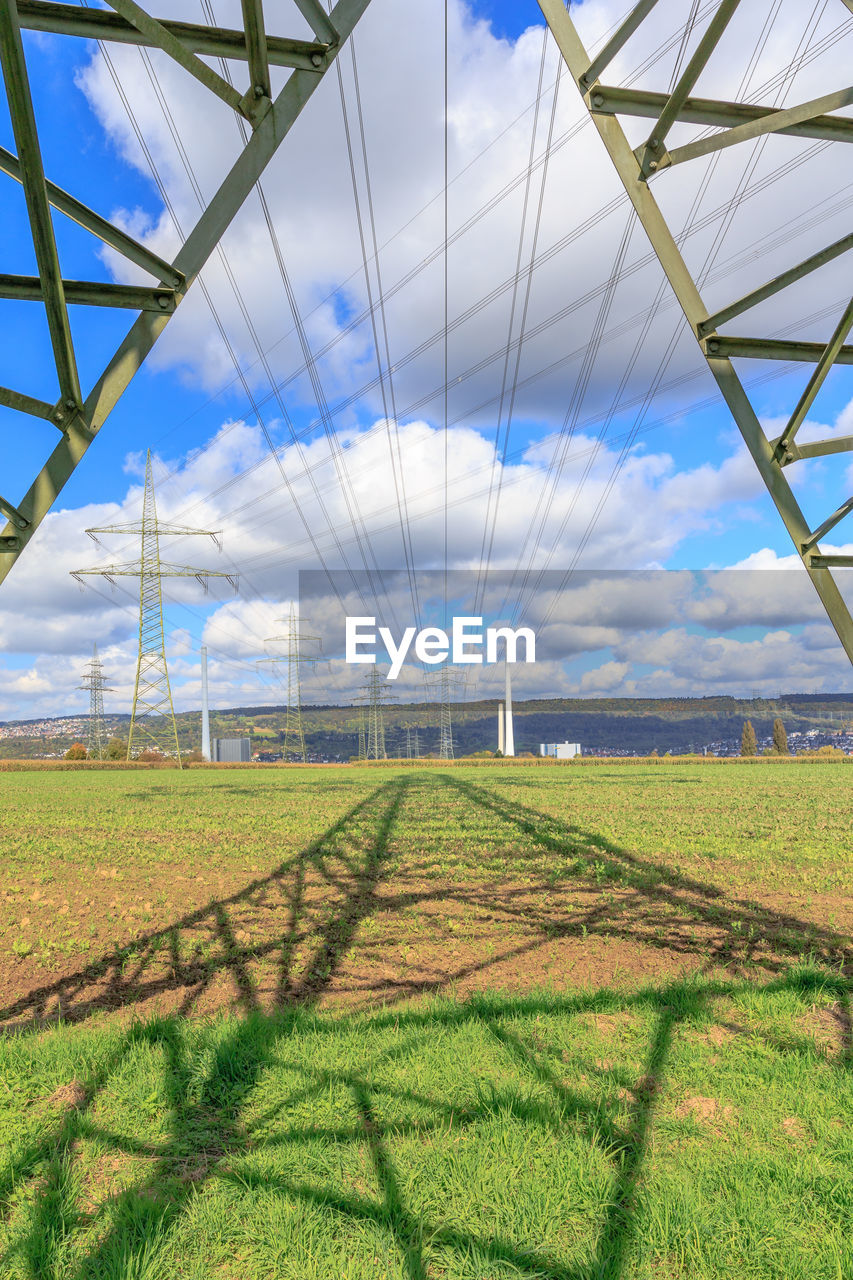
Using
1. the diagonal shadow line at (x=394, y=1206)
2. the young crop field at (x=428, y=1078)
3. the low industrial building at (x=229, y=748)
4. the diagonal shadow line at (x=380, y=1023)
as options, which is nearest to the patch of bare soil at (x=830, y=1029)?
the young crop field at (x=428, y=1078)

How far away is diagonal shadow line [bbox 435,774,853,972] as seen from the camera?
25.6ft

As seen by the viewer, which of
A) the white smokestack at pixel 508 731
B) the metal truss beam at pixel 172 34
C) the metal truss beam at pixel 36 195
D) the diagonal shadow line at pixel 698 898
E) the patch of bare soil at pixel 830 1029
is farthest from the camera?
the white smokestack at pixel 508 731

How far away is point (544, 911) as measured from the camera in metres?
9.25

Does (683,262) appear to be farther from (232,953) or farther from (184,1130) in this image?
(232,953)

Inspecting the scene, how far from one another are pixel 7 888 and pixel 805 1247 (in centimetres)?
1132

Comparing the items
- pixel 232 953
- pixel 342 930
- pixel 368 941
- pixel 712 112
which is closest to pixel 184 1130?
pixel 232 953

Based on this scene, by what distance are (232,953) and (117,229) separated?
6.93 meters

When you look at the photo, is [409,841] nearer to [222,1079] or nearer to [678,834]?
[678,834]

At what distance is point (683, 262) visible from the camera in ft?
20.5

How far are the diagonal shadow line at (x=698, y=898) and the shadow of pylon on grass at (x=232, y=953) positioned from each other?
412 centimetres

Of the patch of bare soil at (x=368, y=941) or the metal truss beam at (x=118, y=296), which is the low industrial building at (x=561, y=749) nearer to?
the patch of bare soil at (x=368, y=941)

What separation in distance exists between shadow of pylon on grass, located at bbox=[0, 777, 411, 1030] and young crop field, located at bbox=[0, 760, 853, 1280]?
0.16 feet

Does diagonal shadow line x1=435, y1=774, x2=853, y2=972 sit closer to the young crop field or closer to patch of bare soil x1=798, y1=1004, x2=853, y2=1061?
the young crop field

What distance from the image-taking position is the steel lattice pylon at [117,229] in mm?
3748
